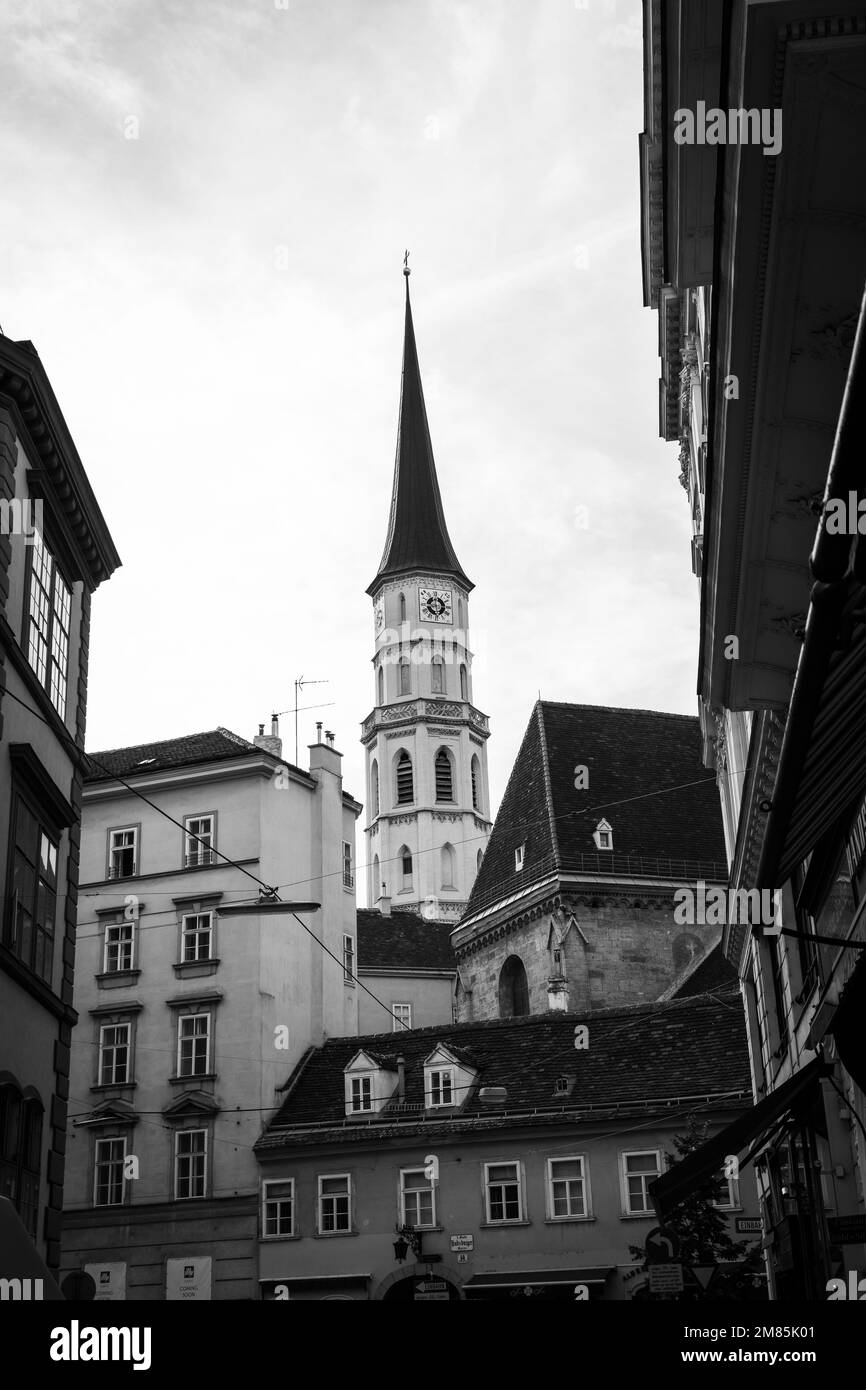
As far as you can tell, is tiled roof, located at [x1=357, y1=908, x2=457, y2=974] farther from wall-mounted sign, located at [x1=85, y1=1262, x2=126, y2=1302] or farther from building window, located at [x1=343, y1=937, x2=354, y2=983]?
wall-mounted sign, located at [x1=85, y1=1262, x2=126, y2=1302]

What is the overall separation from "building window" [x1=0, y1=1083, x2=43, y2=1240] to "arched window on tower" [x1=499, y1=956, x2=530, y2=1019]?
109 ft

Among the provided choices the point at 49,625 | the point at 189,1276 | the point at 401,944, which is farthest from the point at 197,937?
the point at 401,944

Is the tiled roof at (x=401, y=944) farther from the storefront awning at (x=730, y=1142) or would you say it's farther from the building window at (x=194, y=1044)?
the storefront awning at (x=730, y=1142)

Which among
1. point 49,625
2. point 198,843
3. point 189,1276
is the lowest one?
point 189,1276

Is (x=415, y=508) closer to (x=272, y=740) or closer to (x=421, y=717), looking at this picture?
(x=421, y=717)

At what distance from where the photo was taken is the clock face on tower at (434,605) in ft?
362

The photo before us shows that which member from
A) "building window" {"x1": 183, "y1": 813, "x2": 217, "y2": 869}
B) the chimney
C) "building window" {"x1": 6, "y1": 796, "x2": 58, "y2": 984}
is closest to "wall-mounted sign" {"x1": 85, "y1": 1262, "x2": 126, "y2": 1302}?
"building window" {"x1": 183, "y1": 813, "x2": 217, "y2": 869}

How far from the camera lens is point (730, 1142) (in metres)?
15.5

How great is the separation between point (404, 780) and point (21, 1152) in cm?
8831

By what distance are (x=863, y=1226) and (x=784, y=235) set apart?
294 inches

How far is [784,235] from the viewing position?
34.6 ft

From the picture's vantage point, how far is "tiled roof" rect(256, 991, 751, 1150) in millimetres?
37094

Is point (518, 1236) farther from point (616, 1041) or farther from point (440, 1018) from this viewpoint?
point (440, 1018)
